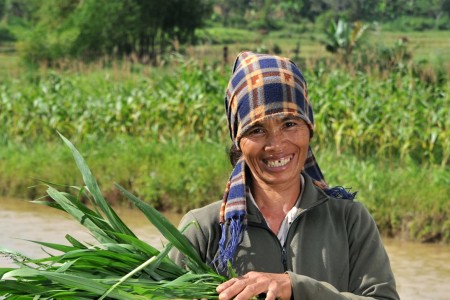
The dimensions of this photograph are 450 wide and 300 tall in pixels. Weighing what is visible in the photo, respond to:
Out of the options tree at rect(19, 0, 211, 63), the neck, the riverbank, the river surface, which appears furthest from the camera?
tree at rect(19, 0, 211, 63)

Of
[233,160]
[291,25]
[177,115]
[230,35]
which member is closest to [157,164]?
[177,115]

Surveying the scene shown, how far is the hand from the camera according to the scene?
6.97 ft

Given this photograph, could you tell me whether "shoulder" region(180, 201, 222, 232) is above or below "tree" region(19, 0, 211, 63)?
above

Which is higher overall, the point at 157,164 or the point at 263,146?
the point at 263,146

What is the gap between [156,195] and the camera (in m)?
9.38

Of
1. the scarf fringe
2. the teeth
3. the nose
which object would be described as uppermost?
the nose

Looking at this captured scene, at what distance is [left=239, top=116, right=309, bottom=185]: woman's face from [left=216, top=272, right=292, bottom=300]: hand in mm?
260

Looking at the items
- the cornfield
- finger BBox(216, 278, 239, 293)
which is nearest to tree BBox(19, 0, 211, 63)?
the cornfield

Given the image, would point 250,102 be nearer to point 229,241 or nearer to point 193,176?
point 229,241

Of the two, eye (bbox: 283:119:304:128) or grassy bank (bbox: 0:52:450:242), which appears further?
grassy bank (bbox: 0:52:450:242)

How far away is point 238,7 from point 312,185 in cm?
4405

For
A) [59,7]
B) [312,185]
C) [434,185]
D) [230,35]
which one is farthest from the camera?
[230,35]

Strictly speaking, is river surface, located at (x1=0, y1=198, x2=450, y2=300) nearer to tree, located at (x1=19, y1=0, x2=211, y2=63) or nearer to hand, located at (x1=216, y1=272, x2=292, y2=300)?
hand, located at (x1=216, y1=272, x2=292, y2=300)

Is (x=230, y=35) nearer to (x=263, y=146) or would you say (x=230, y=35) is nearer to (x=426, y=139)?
(x=426, y=139)
